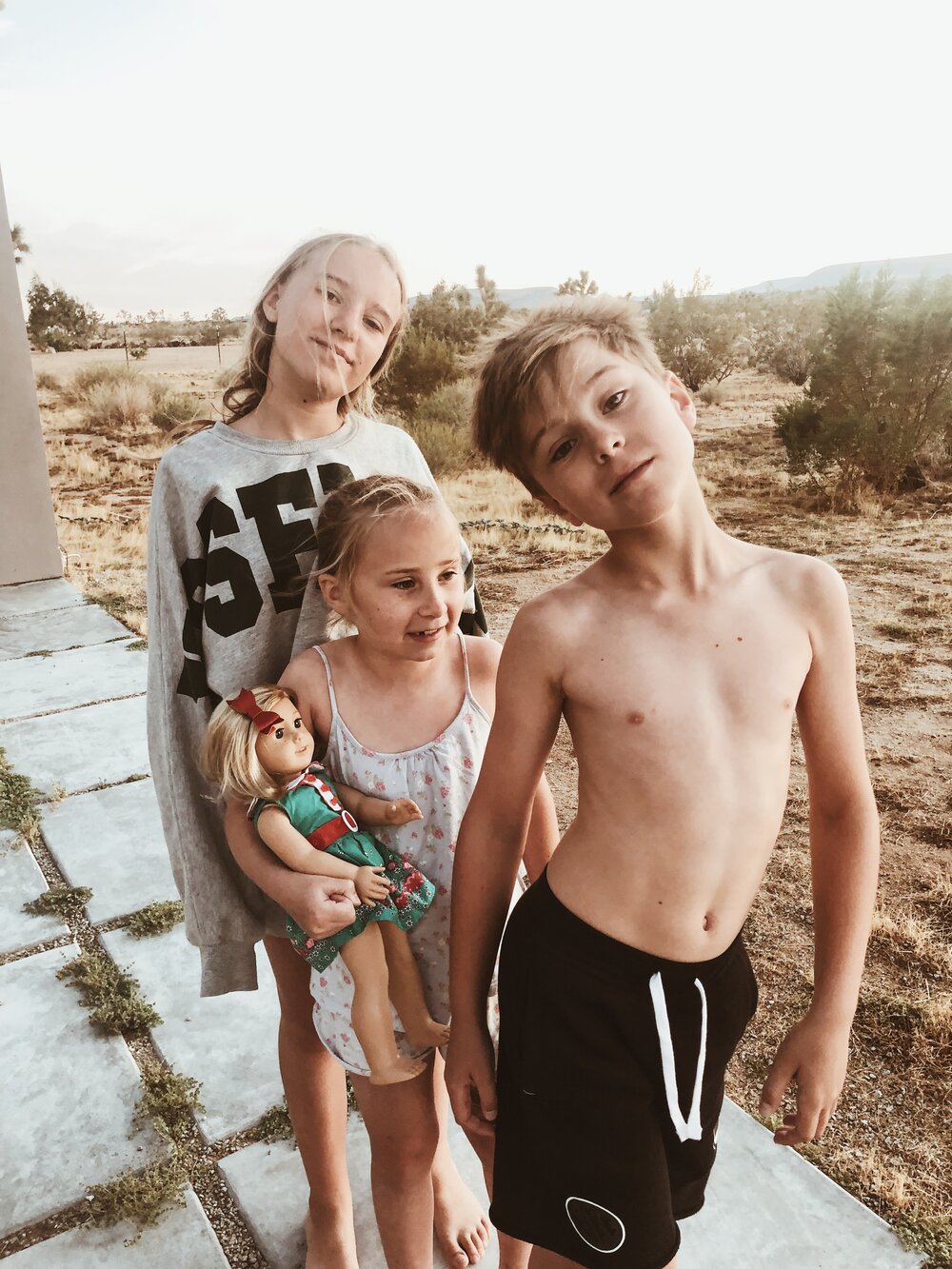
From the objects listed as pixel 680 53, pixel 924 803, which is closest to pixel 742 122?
pixel 680 53

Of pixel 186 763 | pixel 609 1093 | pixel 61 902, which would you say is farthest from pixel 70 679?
pixel 609 1093

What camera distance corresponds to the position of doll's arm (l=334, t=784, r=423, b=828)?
1.02m

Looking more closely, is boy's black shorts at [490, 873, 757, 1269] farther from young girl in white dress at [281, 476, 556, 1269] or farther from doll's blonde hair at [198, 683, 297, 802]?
doll's blonde hair at [198, 683, 297, 802]

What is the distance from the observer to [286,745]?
1025mm

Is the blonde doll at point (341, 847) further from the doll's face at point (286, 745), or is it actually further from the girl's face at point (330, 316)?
the girl's face at point (330, 316)

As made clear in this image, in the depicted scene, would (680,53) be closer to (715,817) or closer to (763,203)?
(763,203)

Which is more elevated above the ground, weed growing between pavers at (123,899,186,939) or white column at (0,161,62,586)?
white column at (0,161,62,586)

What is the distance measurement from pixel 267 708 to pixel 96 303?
14538mm

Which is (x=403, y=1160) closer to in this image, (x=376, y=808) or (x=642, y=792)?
(x=376, y=808)

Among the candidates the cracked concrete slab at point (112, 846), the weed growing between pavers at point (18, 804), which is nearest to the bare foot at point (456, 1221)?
the cracked concrete slab at point (112, 846)

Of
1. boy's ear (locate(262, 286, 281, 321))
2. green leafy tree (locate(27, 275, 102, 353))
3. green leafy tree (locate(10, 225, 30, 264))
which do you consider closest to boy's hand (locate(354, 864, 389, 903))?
boy's ear (locate(262, 286, 281, 321))

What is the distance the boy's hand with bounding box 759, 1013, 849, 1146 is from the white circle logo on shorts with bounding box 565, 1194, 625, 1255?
8.2 inches

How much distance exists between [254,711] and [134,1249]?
1.03 m

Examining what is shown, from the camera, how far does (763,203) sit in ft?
32.8
